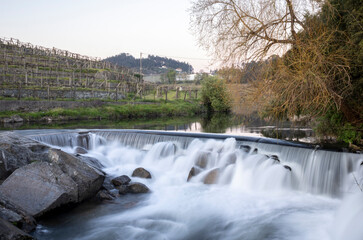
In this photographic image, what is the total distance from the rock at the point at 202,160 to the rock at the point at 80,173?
4371 millimetres

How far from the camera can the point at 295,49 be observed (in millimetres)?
9055

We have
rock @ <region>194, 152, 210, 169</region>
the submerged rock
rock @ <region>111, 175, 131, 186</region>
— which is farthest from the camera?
the submerged rock

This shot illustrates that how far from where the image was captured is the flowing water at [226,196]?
7.31 metres

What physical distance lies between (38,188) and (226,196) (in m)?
5.64

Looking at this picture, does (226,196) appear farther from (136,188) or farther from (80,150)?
(80,150)

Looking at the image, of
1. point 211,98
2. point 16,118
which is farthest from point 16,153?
point 211,98

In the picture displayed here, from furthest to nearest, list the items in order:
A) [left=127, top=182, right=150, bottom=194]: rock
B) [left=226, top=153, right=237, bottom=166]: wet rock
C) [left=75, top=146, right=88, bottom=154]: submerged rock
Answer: [left=75, top=146, right=88, bottom=154]: submerged rock < [left=226, top=153, right=237, bottom=166]: wet rock < [left=127, top=182, right=150, bottom=194]: rock

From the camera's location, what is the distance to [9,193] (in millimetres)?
7223

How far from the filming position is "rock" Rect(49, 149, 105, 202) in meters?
8.32

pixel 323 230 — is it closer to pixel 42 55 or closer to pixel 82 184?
pixel 82 184

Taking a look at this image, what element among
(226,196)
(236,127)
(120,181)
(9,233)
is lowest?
(226,196)

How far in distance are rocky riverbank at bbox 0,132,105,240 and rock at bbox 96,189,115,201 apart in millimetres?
134

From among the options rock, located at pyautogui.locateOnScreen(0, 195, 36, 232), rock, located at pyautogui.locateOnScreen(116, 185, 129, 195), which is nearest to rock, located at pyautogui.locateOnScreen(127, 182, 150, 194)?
rock, located at pyautogui.locateOnScreen(116, 185, 129, 195)

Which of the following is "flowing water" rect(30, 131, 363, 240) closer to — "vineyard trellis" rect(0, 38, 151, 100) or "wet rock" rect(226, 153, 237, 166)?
"wet rock" rect(226, 153, 237, 166)
